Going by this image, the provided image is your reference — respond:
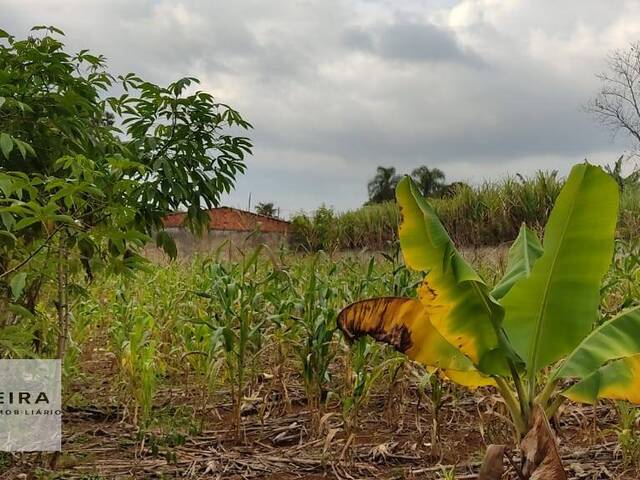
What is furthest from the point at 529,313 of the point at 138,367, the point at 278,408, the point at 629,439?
the point at 138,367

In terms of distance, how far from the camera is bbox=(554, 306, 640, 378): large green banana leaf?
194 centimetres

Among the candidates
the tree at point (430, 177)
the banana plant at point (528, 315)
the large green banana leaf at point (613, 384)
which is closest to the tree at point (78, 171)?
the banana plant at point (528, 315)

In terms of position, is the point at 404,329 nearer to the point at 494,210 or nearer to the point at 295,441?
the point at 295,441

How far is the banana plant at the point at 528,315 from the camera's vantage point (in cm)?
193

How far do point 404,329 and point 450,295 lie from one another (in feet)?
0.70

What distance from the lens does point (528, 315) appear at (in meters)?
2.08

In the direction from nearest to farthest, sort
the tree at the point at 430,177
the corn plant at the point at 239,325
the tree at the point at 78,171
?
1. the tree at the point at 78,171
2. the corn plant at the point at 239,325
3. the tree at the point at 430,177

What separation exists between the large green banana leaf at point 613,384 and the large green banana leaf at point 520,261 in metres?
0.43

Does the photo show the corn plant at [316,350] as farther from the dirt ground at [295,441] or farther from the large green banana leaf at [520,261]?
the large green banana leaf at [520,261]

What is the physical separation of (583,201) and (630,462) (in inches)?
43.8

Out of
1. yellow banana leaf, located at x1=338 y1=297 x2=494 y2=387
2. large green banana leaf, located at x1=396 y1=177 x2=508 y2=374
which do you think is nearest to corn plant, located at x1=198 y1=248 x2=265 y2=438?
yellow banana leaf, located at x1=338 y1=297 x2=494 y2=387

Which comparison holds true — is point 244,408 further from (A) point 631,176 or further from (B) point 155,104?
(A) point 631,176

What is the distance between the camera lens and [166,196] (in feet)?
8.68

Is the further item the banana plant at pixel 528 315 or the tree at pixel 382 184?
the tree at pixel 382 184
